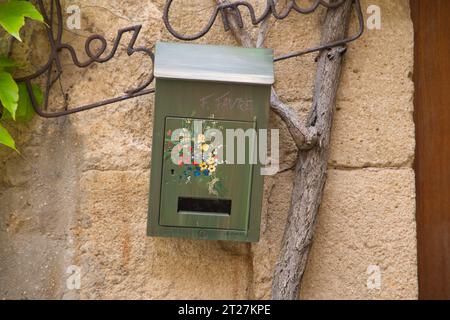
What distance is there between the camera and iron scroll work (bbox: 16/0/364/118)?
6.73 ft

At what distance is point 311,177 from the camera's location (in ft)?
6.85

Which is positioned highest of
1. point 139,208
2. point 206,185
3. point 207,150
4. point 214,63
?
point 214,63

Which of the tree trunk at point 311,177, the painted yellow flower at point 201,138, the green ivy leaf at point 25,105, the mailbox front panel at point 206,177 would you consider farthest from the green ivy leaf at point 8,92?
the tree trunk at point 311,177

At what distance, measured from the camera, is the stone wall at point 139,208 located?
6.96ft

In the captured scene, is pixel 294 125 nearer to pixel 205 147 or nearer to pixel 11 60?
pixel 205 147

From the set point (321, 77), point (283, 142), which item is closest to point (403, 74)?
point (321, 77)

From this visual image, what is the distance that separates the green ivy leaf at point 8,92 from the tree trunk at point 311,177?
1054 mm

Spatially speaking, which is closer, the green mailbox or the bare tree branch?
the green mailbox

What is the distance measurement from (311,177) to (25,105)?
1113 mm

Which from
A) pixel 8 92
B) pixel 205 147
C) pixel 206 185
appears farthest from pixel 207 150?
pixel 8 92

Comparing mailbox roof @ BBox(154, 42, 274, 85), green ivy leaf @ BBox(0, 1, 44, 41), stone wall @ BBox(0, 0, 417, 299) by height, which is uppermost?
green ivy leaf @ BBox(0, 1, 44, 41)

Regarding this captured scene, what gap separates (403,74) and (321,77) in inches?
13.3

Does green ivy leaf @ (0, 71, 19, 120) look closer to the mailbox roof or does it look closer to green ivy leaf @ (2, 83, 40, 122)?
green ivy leaf @ (2, 83, 40, 122)

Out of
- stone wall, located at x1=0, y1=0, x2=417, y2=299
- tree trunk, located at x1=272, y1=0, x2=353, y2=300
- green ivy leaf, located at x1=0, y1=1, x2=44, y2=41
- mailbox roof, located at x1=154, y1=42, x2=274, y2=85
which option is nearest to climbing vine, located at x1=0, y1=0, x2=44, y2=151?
green ivy leaf, located at x1=0, y1=1, x2=44, y2=41
